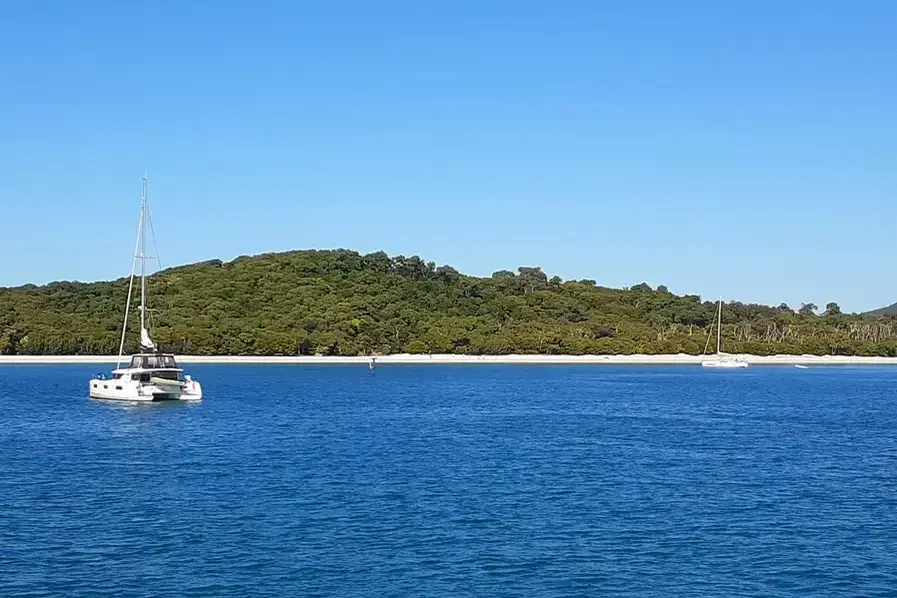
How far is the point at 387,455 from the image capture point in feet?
152

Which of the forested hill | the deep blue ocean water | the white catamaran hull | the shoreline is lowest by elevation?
the deep blue ocean water

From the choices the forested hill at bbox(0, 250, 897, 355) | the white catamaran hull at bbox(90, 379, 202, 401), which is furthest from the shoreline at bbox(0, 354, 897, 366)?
the white catamaran hull at bbox(90, 379, 202, 401)

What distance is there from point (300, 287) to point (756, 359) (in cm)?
8912

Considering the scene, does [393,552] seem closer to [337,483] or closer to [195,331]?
[337,483]

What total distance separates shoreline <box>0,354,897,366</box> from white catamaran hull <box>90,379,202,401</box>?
77554mm

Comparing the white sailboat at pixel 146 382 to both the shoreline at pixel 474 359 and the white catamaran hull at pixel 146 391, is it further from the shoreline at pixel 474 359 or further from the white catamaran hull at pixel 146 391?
the shoreline at pixel 474 359

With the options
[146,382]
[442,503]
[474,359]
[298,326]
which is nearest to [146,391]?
[146,382]

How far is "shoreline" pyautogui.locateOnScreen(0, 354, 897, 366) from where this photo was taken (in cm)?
15475

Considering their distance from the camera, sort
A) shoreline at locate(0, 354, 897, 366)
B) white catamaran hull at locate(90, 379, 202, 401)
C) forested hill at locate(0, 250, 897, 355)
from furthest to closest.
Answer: forested hill at locate(0, 250, 897, 355)
shoreline at locate(0, 354, 897, 366)
white catamaran hull at locate(90, 379, 202, 401)

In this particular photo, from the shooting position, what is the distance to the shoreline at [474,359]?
508ft

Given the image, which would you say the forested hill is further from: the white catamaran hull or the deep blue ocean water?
the deep blue ocean water

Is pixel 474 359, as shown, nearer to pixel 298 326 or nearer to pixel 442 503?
pixel 298 326

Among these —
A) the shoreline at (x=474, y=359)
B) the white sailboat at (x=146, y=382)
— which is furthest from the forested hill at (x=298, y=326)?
the white sailboat at (x=146, y=382)

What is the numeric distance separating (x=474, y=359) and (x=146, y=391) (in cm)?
10202
